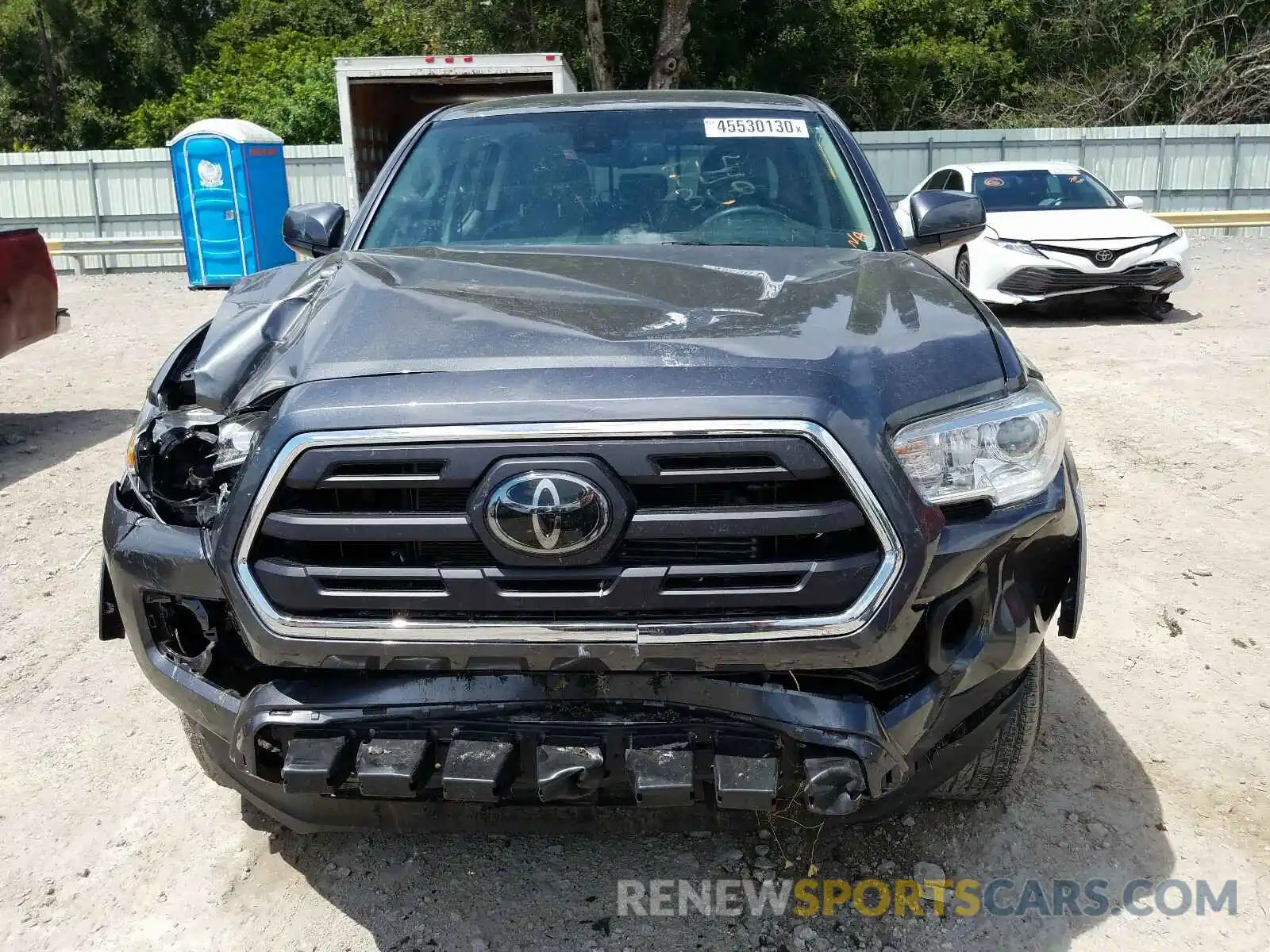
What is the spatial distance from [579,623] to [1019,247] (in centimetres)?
919

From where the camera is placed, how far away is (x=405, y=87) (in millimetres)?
14812

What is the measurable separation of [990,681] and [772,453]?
706mm

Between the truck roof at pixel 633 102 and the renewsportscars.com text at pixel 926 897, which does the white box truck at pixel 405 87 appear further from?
the renewsportscars.com text at pixel 926 897

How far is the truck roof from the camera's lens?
3740 mm

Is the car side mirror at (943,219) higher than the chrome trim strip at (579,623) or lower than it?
higher

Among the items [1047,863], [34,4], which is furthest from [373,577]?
[34,4]

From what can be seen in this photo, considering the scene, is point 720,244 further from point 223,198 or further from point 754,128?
point 223,198

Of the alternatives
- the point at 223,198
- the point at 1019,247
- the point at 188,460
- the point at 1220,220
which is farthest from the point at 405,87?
the point at 188,460

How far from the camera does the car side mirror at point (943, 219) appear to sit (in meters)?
3.58

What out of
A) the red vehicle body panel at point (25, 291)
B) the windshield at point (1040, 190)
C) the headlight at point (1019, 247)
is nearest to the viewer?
the red vehicle body panel at point (25, 291)

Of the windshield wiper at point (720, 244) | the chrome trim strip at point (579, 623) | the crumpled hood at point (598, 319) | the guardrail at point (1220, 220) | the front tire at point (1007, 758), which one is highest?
the windshield wiper at point (720, 244)

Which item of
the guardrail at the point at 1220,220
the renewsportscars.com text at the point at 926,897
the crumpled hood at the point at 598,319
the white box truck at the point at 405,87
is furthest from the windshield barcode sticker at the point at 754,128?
the guardrail at the point at 1220,220

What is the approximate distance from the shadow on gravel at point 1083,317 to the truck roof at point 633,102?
284 inches

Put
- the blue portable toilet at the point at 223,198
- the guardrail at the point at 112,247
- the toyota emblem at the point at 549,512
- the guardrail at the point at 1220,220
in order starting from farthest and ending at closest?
the guardrail at the point at 1220,220
the guardrail at the point at 112,247
the blue portable toilet at the point at 223,198
the toyota emblem at the point at 549,512
